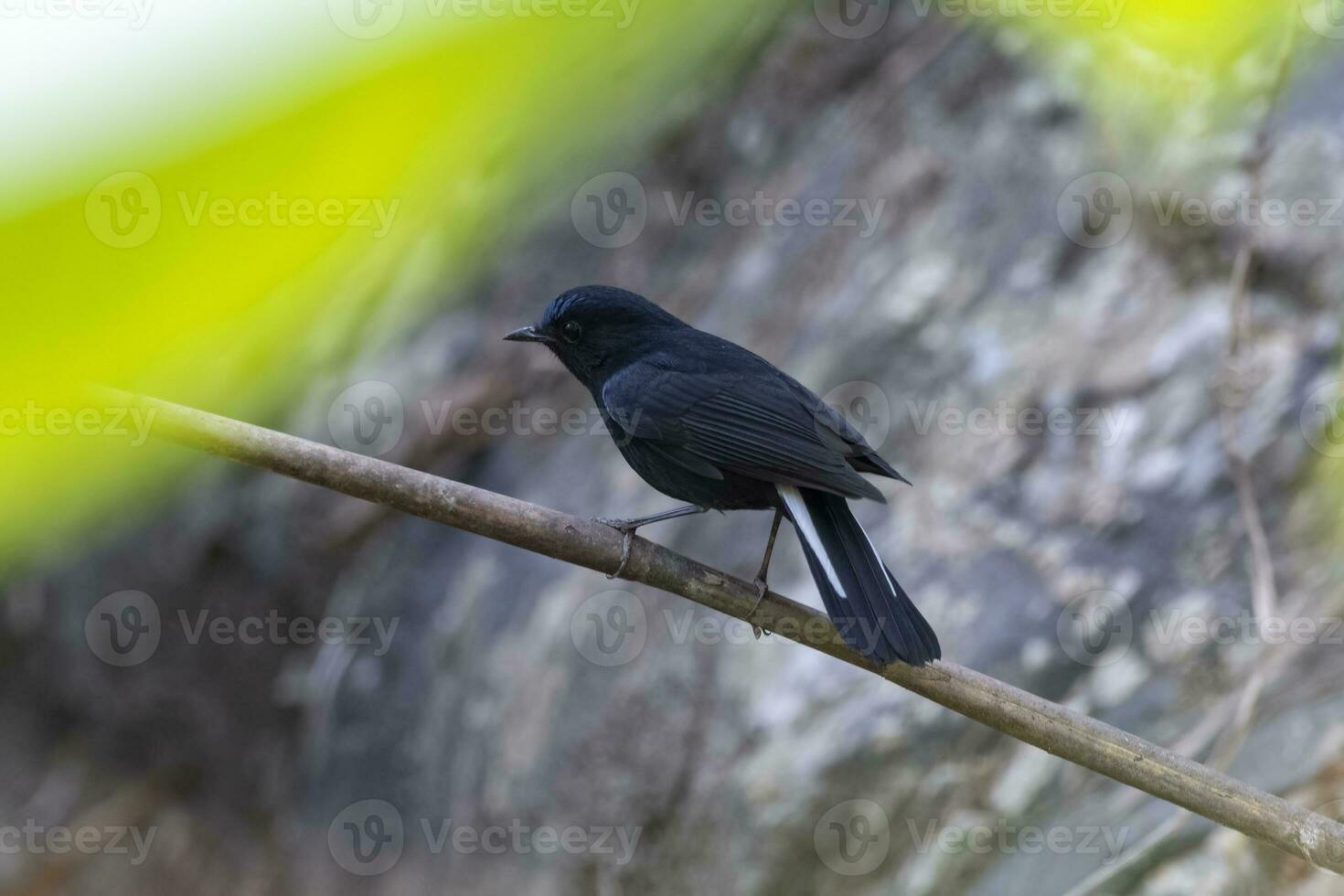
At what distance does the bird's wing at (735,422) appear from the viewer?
2.83 meters

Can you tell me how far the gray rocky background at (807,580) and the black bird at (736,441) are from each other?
1.26 meters

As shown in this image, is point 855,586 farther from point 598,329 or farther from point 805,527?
point 598,329

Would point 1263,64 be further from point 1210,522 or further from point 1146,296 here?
point 1210,522

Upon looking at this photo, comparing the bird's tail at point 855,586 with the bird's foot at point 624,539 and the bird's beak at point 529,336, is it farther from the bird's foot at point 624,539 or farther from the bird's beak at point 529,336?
the bird's beak at point 529,336

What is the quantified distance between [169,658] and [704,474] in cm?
421

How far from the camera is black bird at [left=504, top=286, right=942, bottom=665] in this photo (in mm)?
2545

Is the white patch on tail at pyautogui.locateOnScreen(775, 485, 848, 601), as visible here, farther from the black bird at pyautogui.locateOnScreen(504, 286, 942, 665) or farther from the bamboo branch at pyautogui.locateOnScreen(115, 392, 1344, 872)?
the bamboo branch at pyautogui.locateOnScreen(115, 392, 1344, 872)

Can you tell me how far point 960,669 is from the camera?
2391 millimetres

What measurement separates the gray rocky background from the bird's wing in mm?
1420

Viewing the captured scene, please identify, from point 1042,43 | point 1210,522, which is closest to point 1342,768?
point 1210,522

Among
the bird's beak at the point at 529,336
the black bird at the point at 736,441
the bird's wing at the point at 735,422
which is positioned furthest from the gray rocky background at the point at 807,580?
the bird's beak at the point at 529,336

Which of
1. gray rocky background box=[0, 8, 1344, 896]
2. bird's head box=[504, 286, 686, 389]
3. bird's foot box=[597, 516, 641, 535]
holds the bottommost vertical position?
gray rocky background box=[0, 8, 1344, 896]

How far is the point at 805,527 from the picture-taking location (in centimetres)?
280

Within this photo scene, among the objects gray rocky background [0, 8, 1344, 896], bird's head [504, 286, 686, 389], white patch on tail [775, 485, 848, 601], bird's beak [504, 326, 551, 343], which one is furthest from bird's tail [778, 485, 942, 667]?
gray rocky background [0, 8, 1344, 896]
